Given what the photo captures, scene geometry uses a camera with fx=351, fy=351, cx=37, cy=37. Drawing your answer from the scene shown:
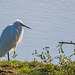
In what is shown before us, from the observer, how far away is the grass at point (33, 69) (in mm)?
6410

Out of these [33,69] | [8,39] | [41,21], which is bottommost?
[33,69]

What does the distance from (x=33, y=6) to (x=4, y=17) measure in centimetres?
222

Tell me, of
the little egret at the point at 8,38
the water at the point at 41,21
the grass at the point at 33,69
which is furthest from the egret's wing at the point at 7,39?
the grass at the point at 33,69

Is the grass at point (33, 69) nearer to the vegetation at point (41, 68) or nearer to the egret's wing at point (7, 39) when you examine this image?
the vegetation at point (41, 68)

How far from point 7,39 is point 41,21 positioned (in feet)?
14.7

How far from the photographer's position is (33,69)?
6.79 metres

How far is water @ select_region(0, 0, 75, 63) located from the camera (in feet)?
35.3

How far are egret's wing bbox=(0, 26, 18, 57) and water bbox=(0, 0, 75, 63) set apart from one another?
32.8 inches

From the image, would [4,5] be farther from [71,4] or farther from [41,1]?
[71,4]

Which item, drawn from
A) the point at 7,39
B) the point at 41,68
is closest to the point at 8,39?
the point at 7,39

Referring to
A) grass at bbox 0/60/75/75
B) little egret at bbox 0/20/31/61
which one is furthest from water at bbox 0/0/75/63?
grass at bbox 0/60/75/75

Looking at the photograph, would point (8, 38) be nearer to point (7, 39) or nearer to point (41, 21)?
point (7, 39)

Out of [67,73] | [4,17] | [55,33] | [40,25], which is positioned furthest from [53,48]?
[67,73]

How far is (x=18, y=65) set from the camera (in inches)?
279
